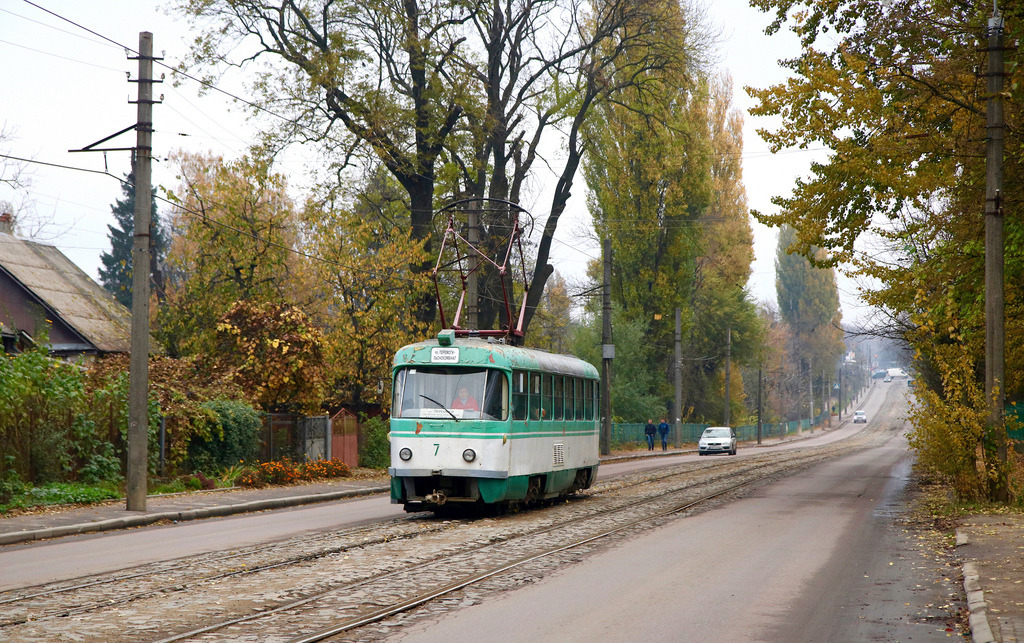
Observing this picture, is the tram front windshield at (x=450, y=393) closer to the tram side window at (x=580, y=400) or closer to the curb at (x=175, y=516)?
the curb at (x=175, y=516)

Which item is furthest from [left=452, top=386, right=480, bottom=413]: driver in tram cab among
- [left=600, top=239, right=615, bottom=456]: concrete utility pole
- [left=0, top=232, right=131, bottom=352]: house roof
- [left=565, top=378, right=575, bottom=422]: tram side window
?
[left=600, top=239, right=615, bottom=456]: concrete utility pole

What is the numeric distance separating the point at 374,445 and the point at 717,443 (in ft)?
86.9

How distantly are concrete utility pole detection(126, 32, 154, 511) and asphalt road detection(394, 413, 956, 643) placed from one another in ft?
30.8

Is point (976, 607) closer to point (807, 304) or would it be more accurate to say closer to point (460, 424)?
point (460, 424)

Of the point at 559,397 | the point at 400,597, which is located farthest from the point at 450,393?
the point at 400,597

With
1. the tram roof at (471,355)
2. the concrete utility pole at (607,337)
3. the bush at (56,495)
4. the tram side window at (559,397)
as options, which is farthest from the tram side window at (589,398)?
the concrete utility pole at (607,337)

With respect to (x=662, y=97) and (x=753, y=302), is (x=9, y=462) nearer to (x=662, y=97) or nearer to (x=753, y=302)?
(x=662, y=97)

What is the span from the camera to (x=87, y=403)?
2125 cm

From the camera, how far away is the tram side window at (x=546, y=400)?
19.4m

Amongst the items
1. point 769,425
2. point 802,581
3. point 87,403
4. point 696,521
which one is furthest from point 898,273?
point 769,425

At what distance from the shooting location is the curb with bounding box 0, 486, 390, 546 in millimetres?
15047

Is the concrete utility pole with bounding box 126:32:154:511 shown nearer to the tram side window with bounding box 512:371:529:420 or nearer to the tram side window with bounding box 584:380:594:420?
the tram side window with bounding box 512:371:529:420

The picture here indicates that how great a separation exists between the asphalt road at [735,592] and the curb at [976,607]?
9.7 inches

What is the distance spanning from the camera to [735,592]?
10.3m
